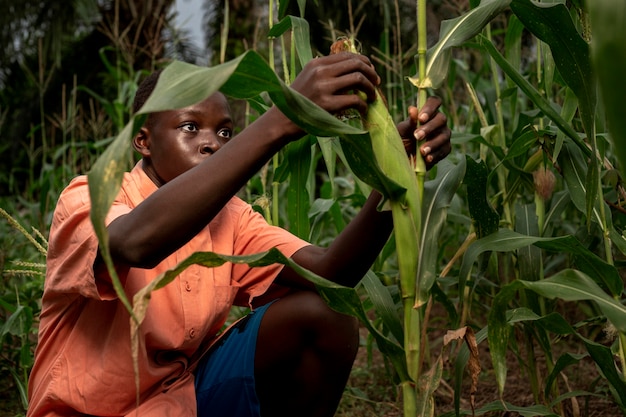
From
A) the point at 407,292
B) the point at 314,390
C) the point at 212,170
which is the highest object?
the point at 212,170

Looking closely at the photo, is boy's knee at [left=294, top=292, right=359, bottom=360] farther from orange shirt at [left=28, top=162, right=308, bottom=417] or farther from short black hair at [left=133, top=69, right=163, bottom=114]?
short black hair at [left=133, top=69, right=163, bottom=114]

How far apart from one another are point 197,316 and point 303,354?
24 cm

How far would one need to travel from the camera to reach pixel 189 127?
171 centimetres

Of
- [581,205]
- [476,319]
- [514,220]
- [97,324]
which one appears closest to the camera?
[97,324]

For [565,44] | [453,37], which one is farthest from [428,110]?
[565,44]

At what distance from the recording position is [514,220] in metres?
2.11

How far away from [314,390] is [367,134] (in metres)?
0.68

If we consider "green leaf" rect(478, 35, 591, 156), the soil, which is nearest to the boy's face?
"green leaf" rect(478, 35, 591, 156)

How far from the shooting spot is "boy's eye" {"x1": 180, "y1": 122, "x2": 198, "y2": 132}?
1.70 meters

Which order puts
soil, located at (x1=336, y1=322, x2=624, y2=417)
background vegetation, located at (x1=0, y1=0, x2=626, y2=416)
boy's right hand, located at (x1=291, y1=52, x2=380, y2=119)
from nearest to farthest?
boy's right hand, located at (x1=291, y1=52, x2=380, y2=119) < background vegetation, located at (x1=0, y1=0, x2=626, y2=416) < soil, located at (x1=336, y1=322, x2=624, y2=417)

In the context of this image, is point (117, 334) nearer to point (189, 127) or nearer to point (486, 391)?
point (189, 127)

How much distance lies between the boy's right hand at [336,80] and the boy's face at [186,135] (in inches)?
18.1

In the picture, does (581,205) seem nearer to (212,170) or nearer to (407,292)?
(407,292)

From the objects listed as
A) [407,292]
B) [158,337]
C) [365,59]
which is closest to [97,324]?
[158,337]
